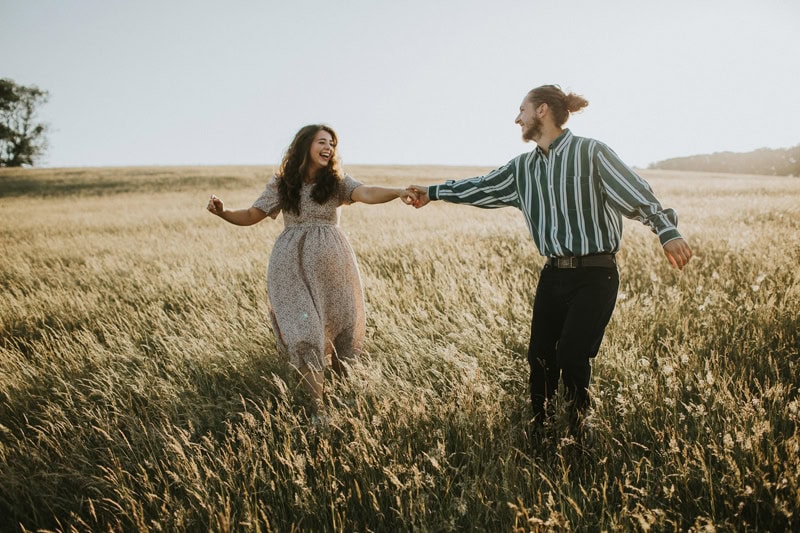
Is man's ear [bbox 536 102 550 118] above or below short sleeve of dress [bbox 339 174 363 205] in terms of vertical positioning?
above

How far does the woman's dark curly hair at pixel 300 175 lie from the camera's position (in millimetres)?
3543

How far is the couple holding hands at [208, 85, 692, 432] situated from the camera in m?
2.55

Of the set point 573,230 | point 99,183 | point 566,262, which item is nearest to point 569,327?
point 566,262

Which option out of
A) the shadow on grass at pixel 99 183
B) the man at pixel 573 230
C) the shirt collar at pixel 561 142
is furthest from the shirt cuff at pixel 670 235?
the shadow on grass at pixel 99 183

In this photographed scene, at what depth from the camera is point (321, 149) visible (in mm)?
3510

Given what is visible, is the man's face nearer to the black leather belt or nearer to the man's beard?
the man's beard

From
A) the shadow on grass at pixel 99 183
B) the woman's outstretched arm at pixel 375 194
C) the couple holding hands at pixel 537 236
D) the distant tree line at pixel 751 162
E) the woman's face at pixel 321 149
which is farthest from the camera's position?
the distant tree line at pixel 751 162

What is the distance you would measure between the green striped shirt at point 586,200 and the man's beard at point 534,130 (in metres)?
0.10

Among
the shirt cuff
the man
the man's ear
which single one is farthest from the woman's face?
the shirt cuff

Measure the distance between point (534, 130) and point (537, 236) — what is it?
2.17 ft

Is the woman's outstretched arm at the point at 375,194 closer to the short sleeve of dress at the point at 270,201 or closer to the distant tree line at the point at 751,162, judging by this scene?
the short sleeve of dress at the point at 270,201

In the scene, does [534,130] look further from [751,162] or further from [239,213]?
[751,162]

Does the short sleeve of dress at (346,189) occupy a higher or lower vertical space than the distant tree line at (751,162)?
lower

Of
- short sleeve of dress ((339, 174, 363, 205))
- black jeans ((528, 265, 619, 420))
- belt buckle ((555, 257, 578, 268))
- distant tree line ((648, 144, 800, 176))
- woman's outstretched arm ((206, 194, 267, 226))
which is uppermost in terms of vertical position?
distant tree line ((648, 144, 800, 176))
